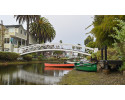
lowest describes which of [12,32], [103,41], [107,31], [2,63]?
Answer: [2,63]

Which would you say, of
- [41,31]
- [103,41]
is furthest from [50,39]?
[103,41]

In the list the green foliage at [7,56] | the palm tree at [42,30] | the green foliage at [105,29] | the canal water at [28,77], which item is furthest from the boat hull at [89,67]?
the palm tree at [42,30]

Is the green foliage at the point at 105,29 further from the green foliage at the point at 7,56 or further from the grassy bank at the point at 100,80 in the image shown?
the green foliage at the point at 7,56

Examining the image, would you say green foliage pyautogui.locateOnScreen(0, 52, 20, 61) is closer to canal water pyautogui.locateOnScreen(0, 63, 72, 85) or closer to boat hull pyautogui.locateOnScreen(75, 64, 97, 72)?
canal water pyautogui.locateOnScreen(0, 63, 72, 85)

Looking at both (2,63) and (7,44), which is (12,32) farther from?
(2,63)

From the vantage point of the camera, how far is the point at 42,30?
35.2 m

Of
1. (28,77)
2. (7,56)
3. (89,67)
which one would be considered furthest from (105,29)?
(7,56)

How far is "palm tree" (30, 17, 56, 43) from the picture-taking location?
116 ft

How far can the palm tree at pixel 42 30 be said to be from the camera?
35250 mm

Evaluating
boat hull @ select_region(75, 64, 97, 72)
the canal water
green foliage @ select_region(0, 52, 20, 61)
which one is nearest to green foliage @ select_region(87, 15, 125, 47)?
boat hull @ select_region(75, 64, 97, 72)

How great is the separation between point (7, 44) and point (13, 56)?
22.7 feet

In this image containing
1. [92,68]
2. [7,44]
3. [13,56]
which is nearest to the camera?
[92,68]

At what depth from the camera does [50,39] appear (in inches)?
1495

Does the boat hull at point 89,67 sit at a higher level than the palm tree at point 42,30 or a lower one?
lower
